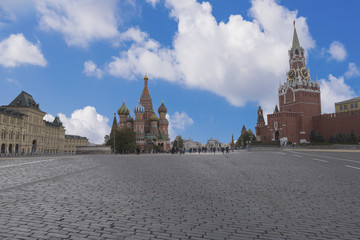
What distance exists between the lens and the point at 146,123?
94.1m

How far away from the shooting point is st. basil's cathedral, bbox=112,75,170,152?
3433 inches

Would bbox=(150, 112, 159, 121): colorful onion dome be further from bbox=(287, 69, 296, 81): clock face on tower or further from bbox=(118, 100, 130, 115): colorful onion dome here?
bbox=(287, 69, 296, 81): clock face on tower

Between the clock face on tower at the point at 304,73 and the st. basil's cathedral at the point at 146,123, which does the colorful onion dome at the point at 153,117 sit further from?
the clock face on tower at the point at 304,73

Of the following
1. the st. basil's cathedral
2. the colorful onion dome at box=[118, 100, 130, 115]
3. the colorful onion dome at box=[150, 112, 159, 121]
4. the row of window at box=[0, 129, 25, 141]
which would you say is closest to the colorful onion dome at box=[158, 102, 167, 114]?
the st. basil's cathedral

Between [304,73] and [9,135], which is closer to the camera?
[9,135]

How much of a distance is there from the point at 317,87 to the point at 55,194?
99050 mm

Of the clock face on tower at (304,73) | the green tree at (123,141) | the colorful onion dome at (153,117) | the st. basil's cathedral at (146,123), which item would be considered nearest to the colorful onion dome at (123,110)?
the st. basil's cathedral at (146,123)

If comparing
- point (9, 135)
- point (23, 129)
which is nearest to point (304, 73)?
point (23, 129)

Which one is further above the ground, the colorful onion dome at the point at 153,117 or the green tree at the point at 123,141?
the colorful onion dome at the point at 153,117

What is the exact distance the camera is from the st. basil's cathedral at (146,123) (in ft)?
286

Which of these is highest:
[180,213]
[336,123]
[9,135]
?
[336,123]

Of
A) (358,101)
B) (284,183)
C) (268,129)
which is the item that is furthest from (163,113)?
(284,183)

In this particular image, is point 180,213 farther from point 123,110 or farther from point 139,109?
point 123,110

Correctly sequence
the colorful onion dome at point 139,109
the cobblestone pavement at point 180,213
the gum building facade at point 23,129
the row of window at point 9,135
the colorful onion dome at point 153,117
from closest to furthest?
the cobblestone pavement at point 180,213 < the row of window at point 9,135 < the gum building facade at point 23,129 < the colorful onion dome at point 139,109 < the colorful onion dome at point 153,117
